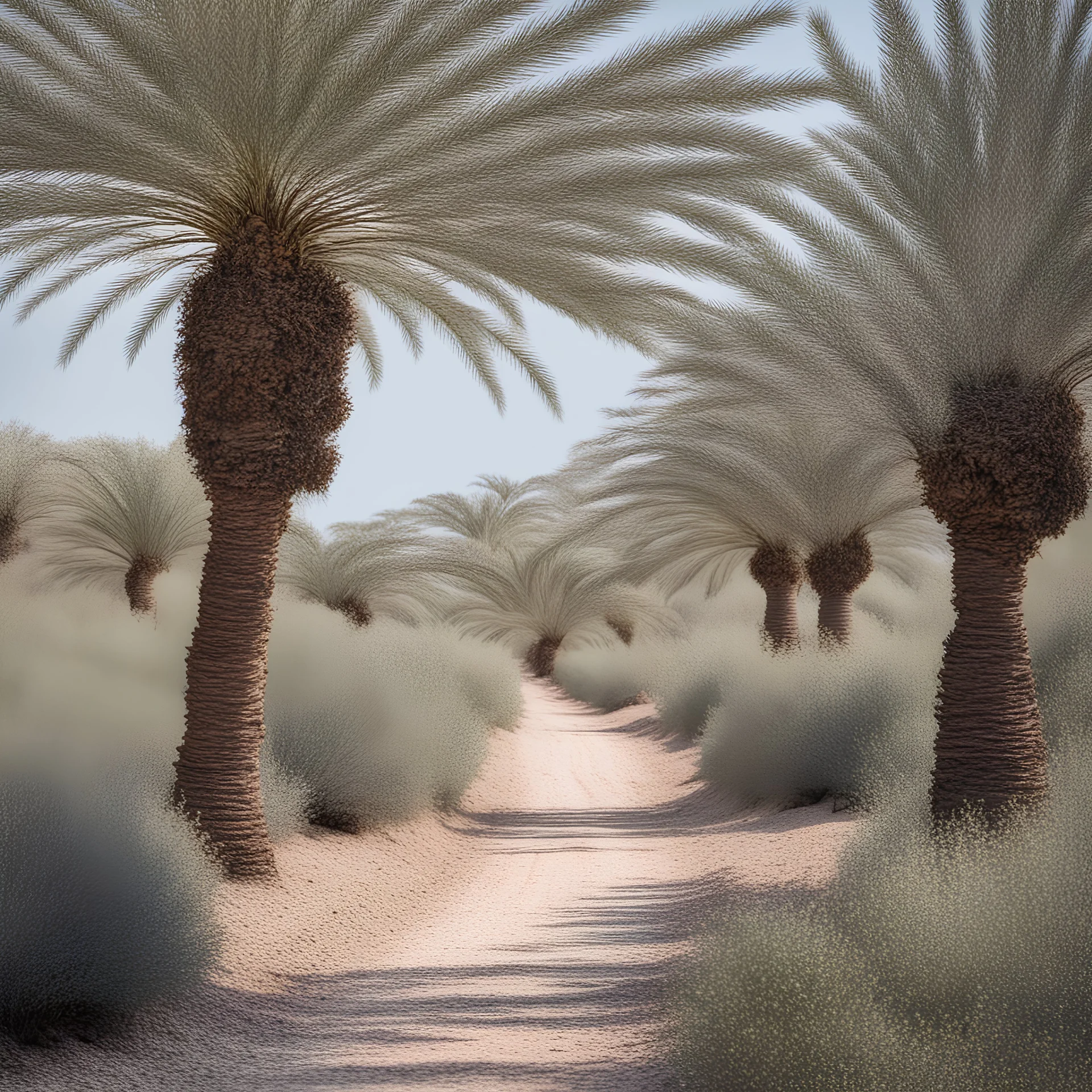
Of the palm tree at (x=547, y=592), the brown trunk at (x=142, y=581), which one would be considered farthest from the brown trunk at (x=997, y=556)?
the palm tree at (x=547, y=592)

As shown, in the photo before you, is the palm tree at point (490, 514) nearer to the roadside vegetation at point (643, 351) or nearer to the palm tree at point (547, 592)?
the palm tree at point (547, 592)

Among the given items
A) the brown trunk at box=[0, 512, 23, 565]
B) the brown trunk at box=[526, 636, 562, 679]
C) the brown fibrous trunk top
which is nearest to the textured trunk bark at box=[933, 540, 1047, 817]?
the brown fibrous trunk top

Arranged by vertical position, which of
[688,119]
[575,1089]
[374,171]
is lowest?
[575,1089]

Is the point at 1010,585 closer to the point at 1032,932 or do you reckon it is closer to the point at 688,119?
the point at 1032,932

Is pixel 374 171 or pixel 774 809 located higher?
pixel 374 171

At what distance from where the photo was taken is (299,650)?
11898 millimetres

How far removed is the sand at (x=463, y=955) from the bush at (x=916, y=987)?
2.11ft

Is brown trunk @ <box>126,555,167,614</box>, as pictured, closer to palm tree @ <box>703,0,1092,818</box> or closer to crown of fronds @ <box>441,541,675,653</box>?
crown of fronds @ <box>441,541,675,653</box>

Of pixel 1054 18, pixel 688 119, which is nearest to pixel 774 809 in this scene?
pixel 688 119

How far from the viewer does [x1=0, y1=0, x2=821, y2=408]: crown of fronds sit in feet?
20.9

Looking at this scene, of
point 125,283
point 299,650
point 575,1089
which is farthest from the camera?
point 299,650

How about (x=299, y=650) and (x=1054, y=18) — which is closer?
(x=1054, y=18)

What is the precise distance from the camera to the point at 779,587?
1605 centimetres

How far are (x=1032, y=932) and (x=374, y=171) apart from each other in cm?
636
